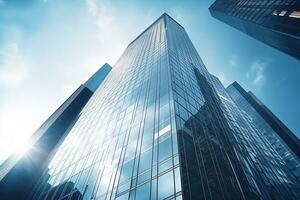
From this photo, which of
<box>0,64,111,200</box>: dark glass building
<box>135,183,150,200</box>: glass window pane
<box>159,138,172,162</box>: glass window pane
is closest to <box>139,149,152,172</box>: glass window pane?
<box>159,138,172,162</box>: glass window pane

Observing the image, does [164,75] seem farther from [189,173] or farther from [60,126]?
[60,126]

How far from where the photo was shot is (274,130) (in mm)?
102125

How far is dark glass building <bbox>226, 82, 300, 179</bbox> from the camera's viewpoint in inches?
3210

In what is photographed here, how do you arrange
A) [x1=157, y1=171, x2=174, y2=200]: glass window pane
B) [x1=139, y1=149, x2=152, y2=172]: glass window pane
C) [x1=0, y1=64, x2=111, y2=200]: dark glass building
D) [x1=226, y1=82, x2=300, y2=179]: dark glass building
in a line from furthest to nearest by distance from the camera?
[x1=226, y1=82, x2=300, y2=179]: dark glass building, [x1=0, y1=64, x2=111, y2=200]: dark glass building, [x1=139, y1=149, x2=152, y2=172]: glass window pane, [x1=157, y1=171, x2=174, y2=200]: glass window pane

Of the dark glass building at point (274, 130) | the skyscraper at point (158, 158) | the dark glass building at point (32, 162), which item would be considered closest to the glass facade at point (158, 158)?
the skyscraper at point (158, 158)

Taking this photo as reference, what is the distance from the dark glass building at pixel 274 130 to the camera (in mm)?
81537

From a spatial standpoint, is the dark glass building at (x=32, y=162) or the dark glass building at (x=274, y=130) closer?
the dark glass building at (x=32, y=162)

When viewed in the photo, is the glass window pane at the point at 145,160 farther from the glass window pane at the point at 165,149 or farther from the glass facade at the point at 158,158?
the glass window pane at the point at 165,149

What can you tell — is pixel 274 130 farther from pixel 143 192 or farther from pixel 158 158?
pixel 143 192

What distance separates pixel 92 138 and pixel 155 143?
14.7 meters

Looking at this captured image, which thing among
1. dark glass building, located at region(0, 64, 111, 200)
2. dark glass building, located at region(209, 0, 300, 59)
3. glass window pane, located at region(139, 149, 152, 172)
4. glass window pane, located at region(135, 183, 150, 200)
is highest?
dark glass building, located at region(209, 0, 300, 59)

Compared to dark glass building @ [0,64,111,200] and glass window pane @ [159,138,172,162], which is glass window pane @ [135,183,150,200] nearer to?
glass window pane @ [159,138,172,162]

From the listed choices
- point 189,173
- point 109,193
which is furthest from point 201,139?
point 109,193

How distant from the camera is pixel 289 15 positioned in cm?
4469
